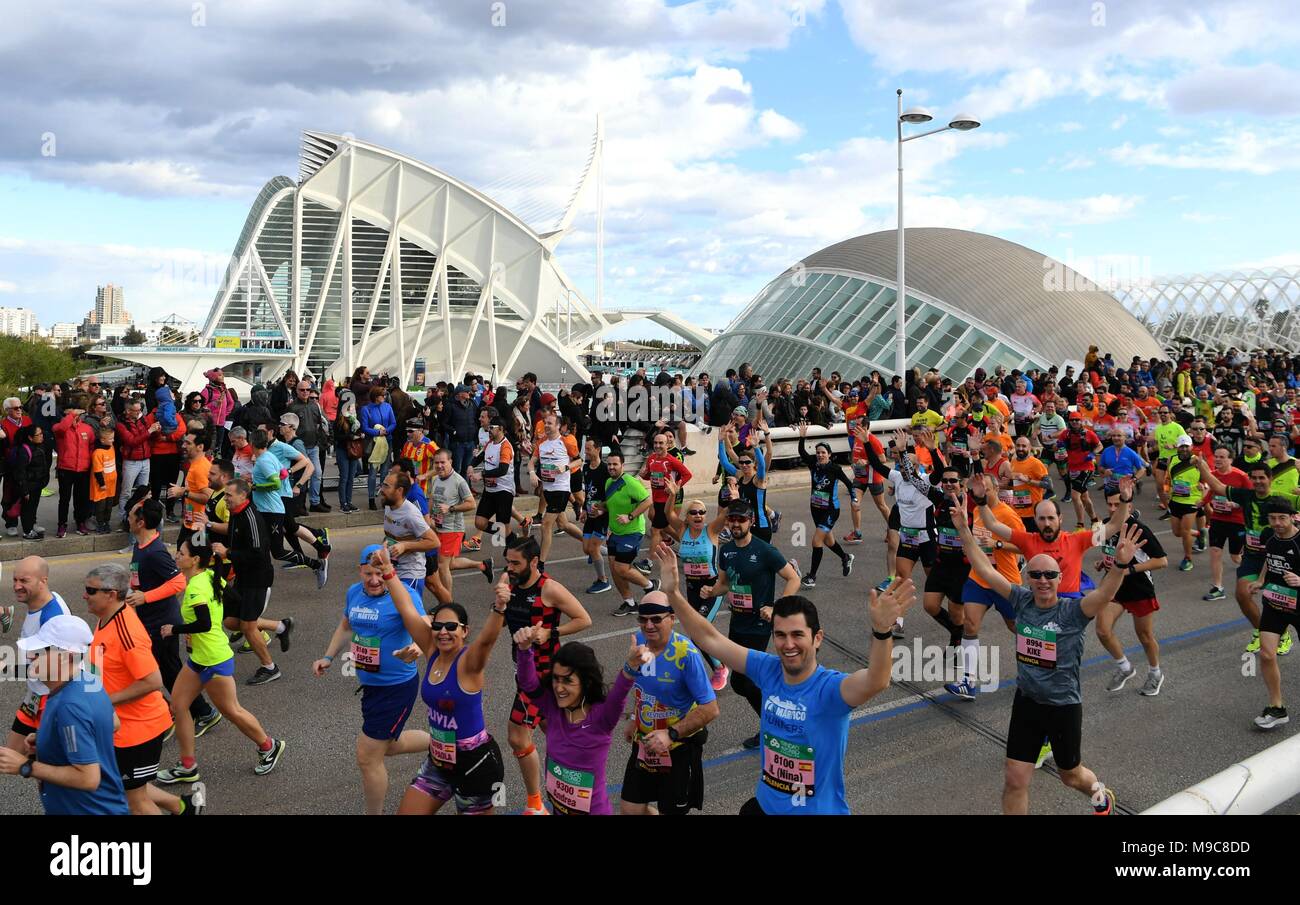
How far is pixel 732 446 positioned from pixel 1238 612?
5.88 meters

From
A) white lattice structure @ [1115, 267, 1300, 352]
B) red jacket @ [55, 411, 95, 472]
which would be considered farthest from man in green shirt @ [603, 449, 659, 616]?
white lattice structure @ [1115, 267, 1300, 352]

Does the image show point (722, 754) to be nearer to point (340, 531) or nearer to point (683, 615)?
point (683, 615)

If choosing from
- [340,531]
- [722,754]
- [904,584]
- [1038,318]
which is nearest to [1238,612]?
[722,754]

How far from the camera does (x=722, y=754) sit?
235 inches

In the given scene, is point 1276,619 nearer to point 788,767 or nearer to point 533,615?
point 788,767

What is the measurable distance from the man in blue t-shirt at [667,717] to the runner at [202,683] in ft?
8.60

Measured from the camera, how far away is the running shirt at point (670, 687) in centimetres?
444

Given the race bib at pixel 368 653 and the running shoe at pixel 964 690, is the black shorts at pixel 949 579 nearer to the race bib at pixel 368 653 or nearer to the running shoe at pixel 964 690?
the running shoe at pixel 964 690

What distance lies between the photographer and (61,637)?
3.92m

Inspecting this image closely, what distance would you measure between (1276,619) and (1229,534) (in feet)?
11.9

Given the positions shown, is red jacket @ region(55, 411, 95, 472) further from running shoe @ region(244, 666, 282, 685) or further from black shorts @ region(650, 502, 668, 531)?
black shorts @ region(650, 502, 668, 531)

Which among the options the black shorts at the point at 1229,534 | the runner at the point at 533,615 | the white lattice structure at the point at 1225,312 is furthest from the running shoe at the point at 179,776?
the white lattice structure at the point at 1225,312

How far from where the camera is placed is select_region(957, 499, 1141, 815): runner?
4809 millimetres

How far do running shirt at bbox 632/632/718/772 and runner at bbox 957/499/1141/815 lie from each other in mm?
1801
